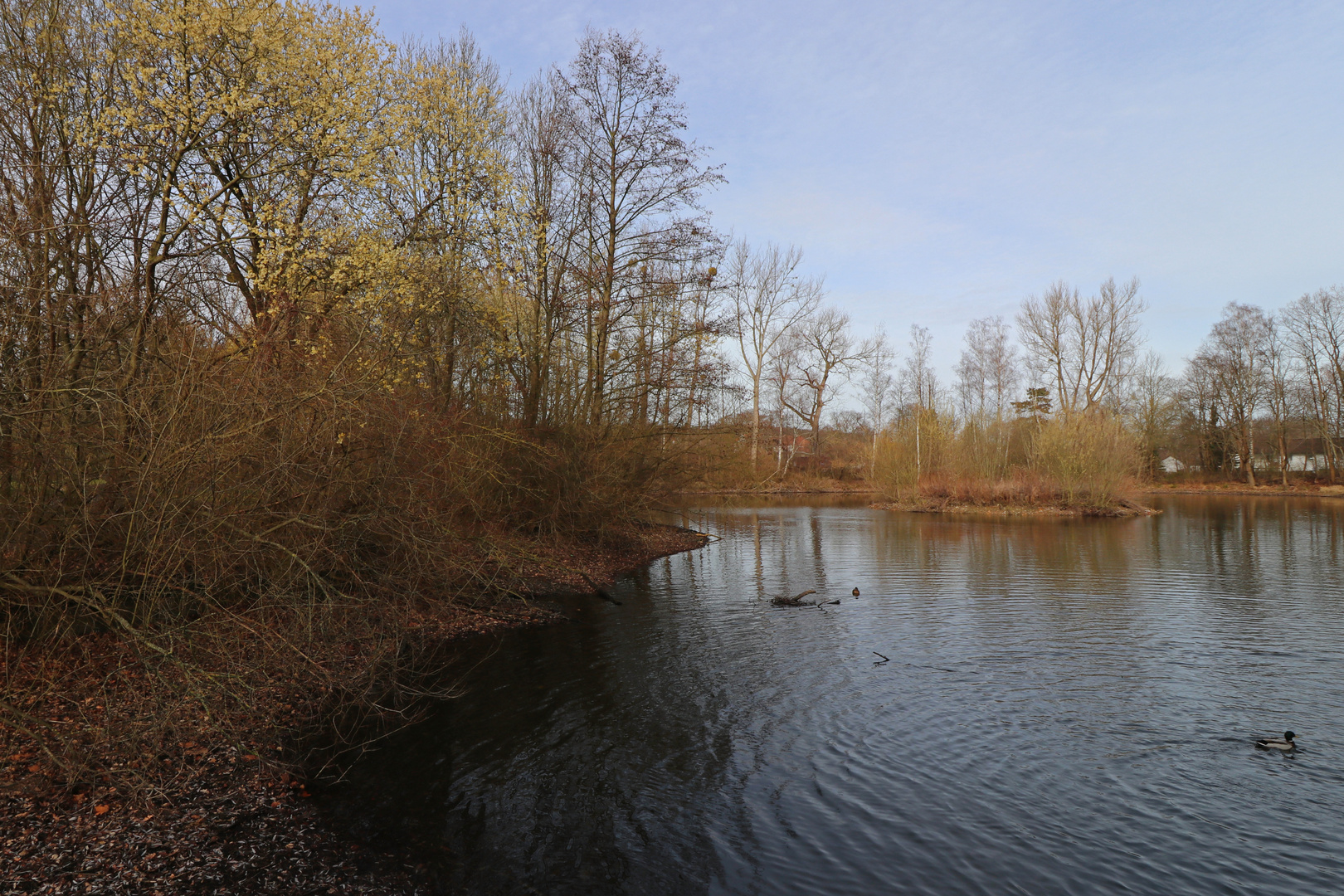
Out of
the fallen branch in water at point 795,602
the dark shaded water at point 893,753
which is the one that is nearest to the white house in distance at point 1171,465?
the dark shaded water at point 893,753

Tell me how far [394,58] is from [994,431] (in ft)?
117

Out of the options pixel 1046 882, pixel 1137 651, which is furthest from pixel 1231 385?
pixel 1046 882

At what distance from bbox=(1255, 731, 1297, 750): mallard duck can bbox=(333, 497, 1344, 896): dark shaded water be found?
0.17 m

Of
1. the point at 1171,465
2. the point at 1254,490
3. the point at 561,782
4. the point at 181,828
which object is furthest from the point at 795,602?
the point at 1171,465

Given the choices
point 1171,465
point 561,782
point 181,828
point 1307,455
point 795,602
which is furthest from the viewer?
point 1171,465

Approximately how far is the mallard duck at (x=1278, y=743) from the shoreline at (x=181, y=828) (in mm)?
8458

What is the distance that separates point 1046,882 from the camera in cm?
557

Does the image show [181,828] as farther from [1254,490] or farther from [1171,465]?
[1171,465]

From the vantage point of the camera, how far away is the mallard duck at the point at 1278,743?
773 cm

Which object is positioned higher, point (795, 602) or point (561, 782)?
point (795, 602)

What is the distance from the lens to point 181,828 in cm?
591

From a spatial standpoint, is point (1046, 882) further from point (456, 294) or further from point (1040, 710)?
point (456, 294)

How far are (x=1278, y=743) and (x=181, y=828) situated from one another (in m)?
10.5

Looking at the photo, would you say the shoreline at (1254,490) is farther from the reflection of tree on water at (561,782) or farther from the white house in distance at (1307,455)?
the reflection of tree on water at (561,782)
